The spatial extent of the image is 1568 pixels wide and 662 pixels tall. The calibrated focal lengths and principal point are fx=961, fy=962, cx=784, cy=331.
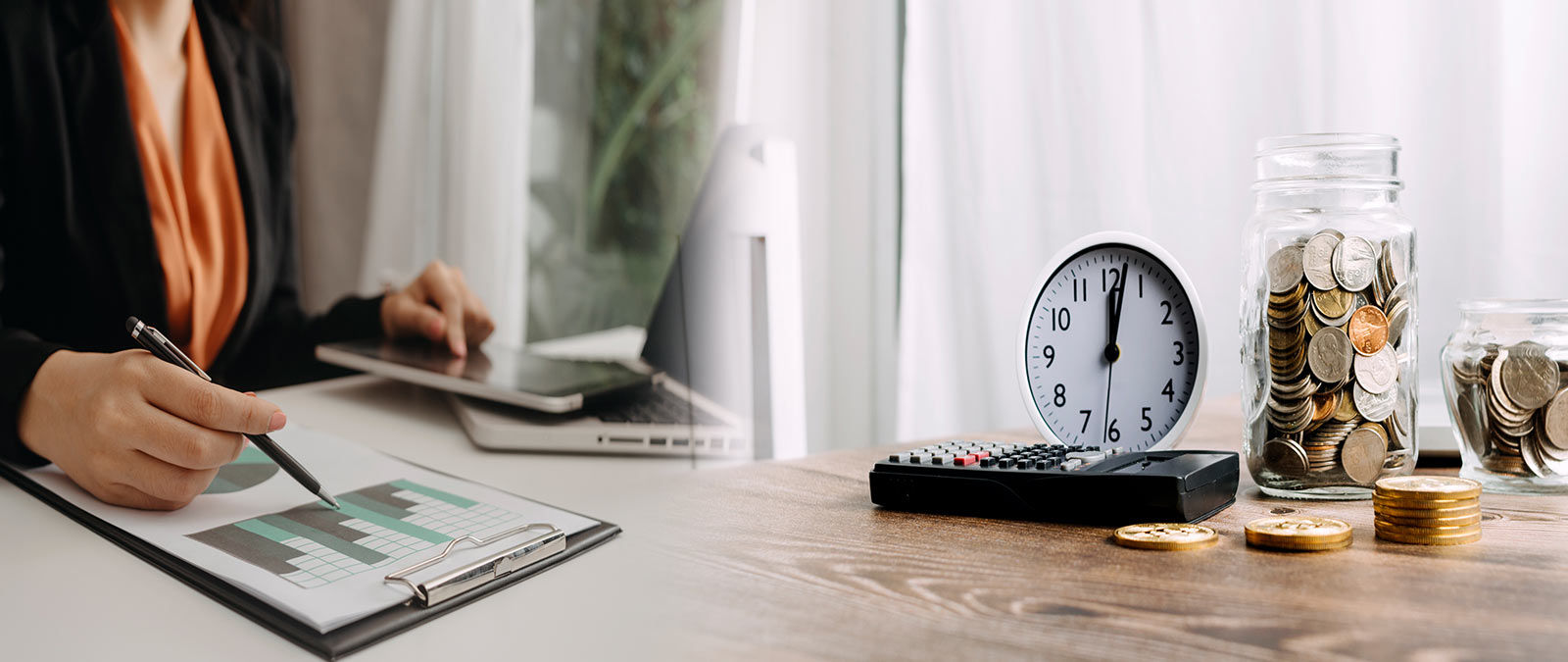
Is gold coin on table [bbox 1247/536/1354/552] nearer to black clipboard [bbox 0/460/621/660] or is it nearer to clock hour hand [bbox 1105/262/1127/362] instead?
clock hour hand [bbox 1105/262/1127/362]

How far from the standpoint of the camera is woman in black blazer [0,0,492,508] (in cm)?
56

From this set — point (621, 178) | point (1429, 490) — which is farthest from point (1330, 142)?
point (621, 178)

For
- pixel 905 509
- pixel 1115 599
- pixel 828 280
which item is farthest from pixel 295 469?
pixel 828 280

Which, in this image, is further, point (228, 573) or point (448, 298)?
point (448, 298)

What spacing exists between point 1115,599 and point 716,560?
18cm

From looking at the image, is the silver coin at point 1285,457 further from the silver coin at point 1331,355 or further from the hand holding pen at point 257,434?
the hand holding pen at point 257,434

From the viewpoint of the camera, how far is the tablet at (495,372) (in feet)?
2.64

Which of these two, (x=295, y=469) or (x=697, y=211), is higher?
(x=697, y=211)

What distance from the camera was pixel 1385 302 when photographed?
0.51 m

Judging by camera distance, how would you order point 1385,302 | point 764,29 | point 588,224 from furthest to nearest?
point 764,29
point 588,224
point 1385,302

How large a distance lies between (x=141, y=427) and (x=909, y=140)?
100cm

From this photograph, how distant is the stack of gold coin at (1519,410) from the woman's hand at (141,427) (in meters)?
0.67

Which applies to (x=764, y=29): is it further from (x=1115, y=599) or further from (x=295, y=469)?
(x=1115, y=599)

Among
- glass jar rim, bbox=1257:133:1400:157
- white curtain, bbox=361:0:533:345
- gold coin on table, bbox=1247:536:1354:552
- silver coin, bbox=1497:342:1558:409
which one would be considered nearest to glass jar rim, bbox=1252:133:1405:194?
glass jar rim, bbox=1257:133:1400:157
